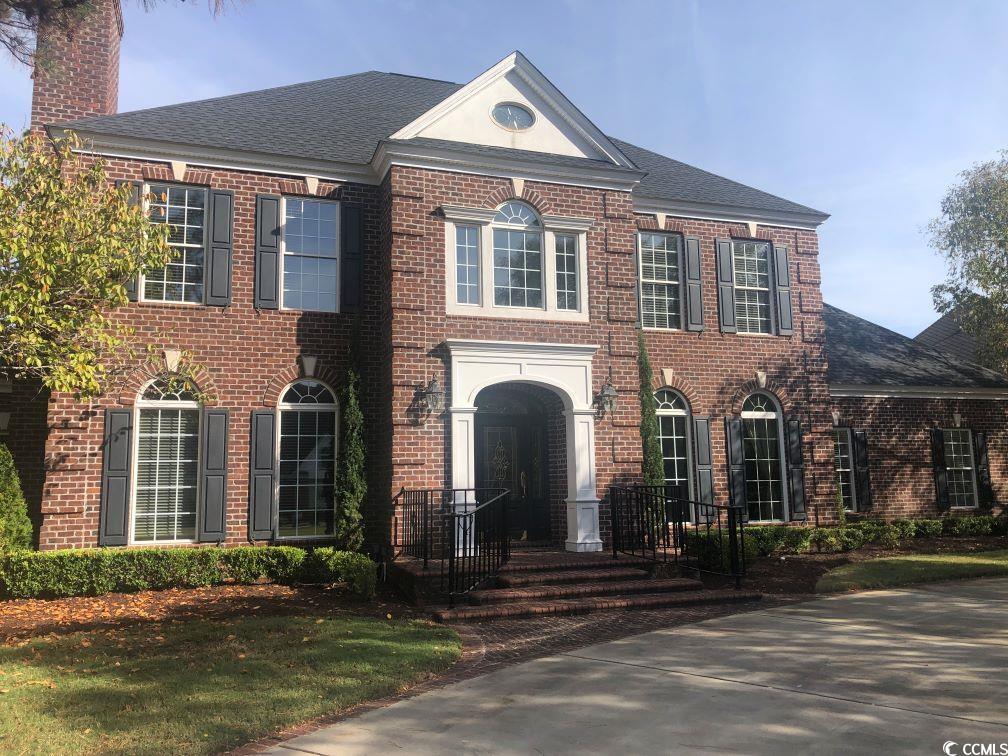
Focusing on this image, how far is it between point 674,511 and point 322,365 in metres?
6.16

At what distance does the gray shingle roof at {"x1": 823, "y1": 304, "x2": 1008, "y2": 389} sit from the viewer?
17234mm

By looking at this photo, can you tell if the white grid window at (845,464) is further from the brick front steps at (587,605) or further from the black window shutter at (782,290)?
the brick front steps at (587,605)

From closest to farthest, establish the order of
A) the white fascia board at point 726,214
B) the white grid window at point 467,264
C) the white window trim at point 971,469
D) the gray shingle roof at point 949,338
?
the white grid window at point 467,264, the white fascia board at point 726,214, the white window trim at point 971,469, the gray shingle roof at point 949,338

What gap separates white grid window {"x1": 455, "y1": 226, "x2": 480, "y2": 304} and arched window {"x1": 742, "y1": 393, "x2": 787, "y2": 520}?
6300mm

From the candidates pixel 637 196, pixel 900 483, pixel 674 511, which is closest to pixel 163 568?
pixel 674 511

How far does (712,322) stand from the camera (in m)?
14.8

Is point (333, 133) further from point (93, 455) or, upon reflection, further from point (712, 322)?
point (712, 322)

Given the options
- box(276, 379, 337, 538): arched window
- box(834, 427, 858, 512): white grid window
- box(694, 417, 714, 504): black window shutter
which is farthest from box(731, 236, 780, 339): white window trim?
box(276, 379, 337, 538): arched window

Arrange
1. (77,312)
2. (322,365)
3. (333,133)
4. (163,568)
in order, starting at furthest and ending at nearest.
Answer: (333,133) → (322,365) → (163,568) → (77,312)

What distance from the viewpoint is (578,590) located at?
9.34 metres

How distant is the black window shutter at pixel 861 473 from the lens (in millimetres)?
16203

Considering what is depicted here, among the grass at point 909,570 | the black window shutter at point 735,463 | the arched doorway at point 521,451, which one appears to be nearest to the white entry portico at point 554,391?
the arched doorway at point 521,451

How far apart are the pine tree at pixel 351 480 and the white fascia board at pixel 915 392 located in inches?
419

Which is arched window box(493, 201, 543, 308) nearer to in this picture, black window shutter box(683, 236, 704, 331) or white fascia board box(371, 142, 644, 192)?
white fascia board box(371, 142, 644, 192)
